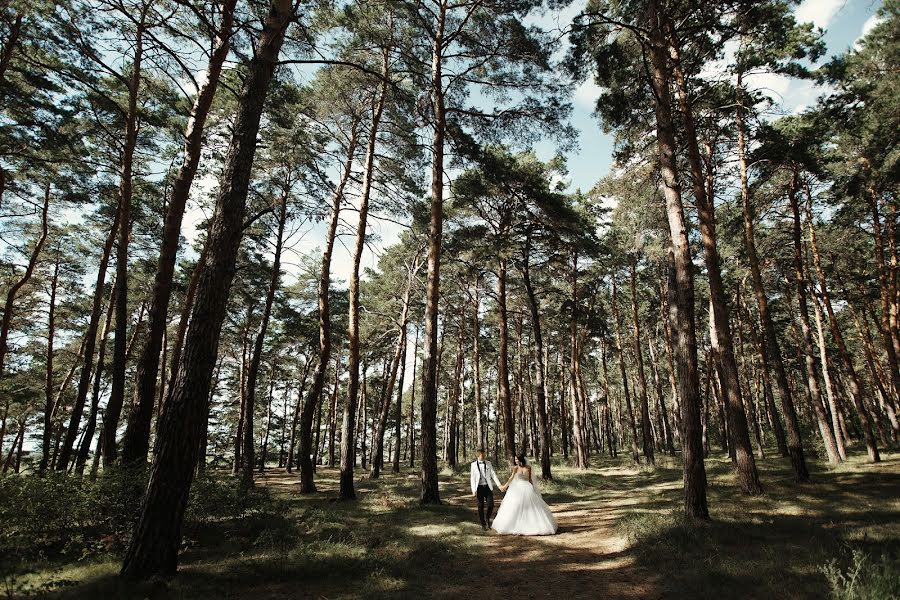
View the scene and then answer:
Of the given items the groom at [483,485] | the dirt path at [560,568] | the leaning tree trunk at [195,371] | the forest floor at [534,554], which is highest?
the leaning tree trunk at [195,371]

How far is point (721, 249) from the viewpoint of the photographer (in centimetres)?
1873

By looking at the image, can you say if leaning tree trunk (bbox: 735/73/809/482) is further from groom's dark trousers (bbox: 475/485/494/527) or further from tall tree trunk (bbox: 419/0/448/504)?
groom's dark trousers (bbox: 475/485/494/527)

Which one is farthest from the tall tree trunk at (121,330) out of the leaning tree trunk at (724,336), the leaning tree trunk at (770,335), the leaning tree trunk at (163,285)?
the leaning tree trunk at (770,335)

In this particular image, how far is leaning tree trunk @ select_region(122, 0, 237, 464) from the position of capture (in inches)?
314

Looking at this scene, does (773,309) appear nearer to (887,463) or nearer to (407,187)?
(887,463)

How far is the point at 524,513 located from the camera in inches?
347

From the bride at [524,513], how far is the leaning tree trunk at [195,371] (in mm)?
6117

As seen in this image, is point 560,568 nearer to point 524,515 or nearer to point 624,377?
point 524,515

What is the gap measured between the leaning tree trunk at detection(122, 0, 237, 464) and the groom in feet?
21.8

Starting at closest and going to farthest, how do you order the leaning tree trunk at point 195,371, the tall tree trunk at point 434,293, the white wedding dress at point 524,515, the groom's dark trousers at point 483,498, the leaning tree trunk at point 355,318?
the leaning tree trunk at point 195,371 → the white wedding dress at point 524,515 → the groom's dark trousers at point 483,498 → the tall tree trunk at point 434,293 → the leaning tree trunk at point 355,318

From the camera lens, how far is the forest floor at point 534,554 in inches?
197

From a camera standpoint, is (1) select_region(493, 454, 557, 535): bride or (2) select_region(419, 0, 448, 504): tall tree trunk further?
(2) select_region(419, 0, 448, 504): tall tree trunk

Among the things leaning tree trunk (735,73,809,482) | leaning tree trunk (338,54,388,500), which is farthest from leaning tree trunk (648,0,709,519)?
leaning tree trunk (338,54,388,500)

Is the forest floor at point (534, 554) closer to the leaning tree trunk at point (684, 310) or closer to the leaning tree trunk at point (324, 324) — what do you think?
the leaning tree trunk at point (684, 310)
